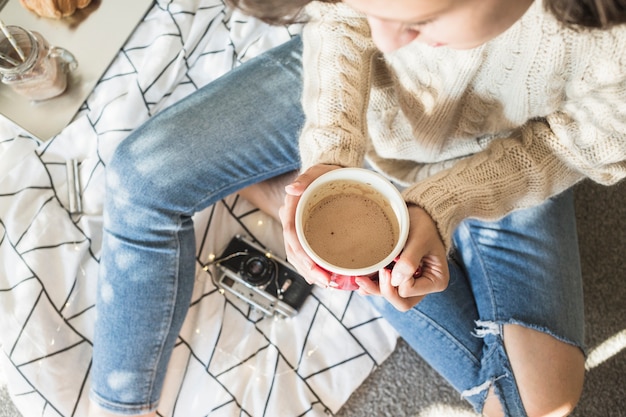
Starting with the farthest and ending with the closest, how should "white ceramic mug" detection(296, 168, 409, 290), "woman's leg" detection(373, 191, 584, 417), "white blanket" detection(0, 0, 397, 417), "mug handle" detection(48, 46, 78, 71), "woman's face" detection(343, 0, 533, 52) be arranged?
"mug handle" detection(48, 46, 78, 71)
"white blanket" detection(0, 0, 397, 417)
"woman's leg" detection(373, 191, 584, 417)
"white ceramic mug" detection(296, 168, 409, 290)
"woman's face" detection(343, 0, 533, 52)

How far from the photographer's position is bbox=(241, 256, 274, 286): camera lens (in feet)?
3.23

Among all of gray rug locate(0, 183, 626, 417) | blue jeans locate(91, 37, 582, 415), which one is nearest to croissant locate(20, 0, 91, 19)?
blue jeans locate(91, 37, 582, 415)

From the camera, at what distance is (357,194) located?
58 cm

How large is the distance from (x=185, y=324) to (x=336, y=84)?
1.68ft

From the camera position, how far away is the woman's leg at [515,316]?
2.65 ft

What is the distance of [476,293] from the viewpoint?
33.9 inches

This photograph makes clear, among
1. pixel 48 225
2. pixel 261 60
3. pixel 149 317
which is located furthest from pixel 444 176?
pixel 48 225

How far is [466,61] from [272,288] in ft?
1.74

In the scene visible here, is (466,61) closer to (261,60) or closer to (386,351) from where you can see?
(261,60)

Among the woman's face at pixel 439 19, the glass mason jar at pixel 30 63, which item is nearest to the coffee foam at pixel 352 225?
the woman's face at pixel 439 19

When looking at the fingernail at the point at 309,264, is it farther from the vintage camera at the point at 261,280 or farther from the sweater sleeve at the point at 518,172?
the vintage camera at the point at 261,280

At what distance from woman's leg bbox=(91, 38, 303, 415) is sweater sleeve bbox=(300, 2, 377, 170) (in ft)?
0.33

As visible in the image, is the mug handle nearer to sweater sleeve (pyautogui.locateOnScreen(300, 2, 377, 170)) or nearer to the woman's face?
sweater sleeve (pyautogui.locateOnScreen(300, 2, 377, 170))

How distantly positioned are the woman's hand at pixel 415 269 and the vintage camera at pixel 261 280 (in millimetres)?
375
